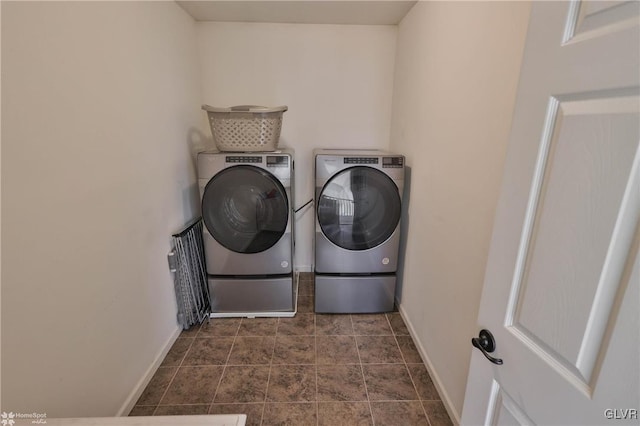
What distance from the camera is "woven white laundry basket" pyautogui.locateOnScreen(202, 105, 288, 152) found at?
2.00 metres

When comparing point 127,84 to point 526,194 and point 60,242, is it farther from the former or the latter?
point 526,194

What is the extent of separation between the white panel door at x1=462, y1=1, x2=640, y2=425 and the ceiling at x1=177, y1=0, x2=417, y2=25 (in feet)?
6.05

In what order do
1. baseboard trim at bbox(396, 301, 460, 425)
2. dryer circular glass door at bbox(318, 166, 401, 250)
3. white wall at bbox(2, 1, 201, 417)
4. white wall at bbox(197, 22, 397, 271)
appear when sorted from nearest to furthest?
white wall at bbox(2, 1, 201, 417), baseboard trim at bbox(396, 301, 460, 425), dryer circular glass door at bbox(318, 166, 401, 250), white wall at bbox(197, 22, 397, 271)

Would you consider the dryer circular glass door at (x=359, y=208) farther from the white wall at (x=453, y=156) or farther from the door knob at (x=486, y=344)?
the door knob at (x=486, y=344)

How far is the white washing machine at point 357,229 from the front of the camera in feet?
6.84

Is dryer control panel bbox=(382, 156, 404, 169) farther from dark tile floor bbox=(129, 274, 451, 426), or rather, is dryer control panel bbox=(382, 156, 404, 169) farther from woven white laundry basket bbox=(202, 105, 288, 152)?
Answer: dark tile floor bbox=(129, 274, 451, 426)

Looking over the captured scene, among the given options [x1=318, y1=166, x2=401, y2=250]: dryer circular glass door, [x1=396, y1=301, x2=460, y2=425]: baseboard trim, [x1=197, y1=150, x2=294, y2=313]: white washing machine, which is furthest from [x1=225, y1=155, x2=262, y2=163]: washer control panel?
[x1=396, y1=301, x2=460, y2=425]: baseboard trim

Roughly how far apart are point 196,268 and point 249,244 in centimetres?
47

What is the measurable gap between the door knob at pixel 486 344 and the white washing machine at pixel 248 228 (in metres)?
1.50

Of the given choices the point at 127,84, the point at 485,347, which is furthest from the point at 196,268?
the point at 485,347

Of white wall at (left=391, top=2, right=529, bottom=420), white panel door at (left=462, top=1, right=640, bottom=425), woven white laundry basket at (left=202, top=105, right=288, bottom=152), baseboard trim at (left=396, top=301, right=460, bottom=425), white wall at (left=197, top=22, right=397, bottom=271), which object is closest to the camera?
white panel door at (left=462, top=1, right=640, bottom=425)

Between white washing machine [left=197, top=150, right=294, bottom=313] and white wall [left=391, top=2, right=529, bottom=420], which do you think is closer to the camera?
Result: white wall [left=391, top=2, right=529, bottom=420]

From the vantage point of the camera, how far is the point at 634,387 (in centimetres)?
49

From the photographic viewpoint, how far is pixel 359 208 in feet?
7.13
